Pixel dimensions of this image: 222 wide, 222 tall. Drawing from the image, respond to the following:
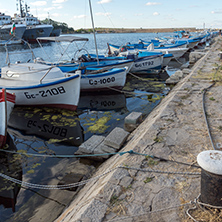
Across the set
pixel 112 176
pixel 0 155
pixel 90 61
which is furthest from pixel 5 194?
pixel 90 61

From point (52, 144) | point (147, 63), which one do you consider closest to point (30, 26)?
point (147, 63)

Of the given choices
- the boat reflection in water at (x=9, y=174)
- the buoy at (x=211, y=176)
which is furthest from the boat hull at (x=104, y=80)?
the buoy at (x=211, y=176)

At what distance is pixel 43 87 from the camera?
9062mm

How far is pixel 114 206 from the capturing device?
8.76 feet

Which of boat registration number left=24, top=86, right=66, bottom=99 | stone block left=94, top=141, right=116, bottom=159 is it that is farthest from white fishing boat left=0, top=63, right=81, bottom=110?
stone block left=94, top=141, right=116, bottom=159

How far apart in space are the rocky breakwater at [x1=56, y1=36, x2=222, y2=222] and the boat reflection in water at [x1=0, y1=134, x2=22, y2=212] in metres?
1.50

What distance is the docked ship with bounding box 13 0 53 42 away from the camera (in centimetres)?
6225

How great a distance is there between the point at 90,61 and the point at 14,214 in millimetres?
11833

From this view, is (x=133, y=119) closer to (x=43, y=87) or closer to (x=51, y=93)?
(x=51, y=93)

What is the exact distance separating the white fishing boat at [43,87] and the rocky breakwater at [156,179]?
16.7 feet

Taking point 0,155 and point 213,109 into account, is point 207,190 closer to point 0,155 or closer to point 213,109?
point 213,109

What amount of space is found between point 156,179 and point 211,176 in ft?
3.30

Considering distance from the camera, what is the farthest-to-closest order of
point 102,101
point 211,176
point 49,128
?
point 102,101 → point 49,128 → point 211,176

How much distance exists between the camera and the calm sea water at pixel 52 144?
13.5 ft
